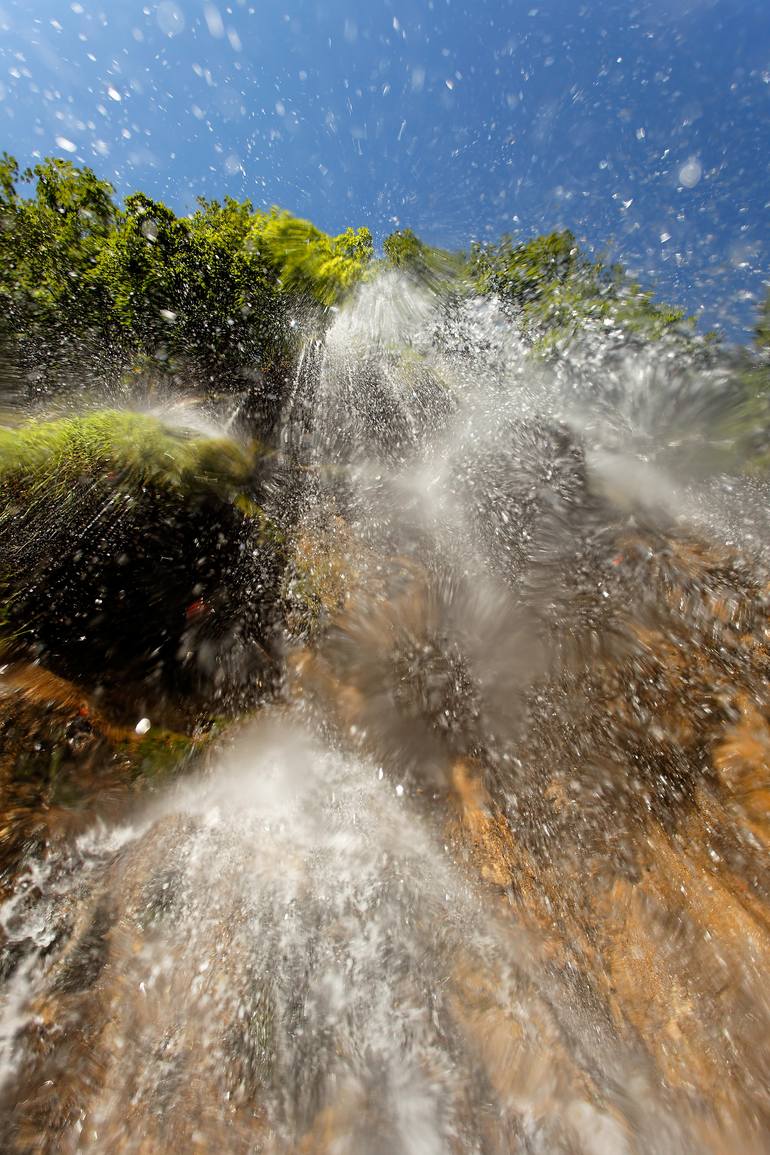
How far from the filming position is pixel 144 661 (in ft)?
11.3

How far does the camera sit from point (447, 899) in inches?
101

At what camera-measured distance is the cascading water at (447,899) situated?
192 cm

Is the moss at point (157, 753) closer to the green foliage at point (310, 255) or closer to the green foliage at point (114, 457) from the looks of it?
the green foliage at point (114, 457)

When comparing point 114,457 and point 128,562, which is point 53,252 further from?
point 128,562

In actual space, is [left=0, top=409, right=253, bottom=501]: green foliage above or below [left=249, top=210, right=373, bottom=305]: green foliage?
below

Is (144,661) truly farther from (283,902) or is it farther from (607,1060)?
(607,1060)

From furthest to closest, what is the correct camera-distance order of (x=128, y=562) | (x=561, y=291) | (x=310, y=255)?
1. (x=310, y=255)
2. (x=561, y=291)
3. (x=128, y=562)


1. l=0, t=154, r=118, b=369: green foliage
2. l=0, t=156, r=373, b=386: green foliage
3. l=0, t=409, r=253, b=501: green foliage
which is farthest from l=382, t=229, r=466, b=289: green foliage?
l=0, t=409, r=253, b=501: green foliage

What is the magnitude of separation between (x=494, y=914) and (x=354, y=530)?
11.2 feet

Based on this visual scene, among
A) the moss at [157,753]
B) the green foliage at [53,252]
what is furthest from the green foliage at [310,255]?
the moss at [157,753]

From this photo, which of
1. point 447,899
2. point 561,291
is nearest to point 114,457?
point 447,899

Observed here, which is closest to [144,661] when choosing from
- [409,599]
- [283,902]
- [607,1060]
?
[283,902]

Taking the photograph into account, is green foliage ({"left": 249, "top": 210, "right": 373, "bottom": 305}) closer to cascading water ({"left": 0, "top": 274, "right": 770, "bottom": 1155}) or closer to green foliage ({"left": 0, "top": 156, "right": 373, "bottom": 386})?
green foliage ({"left": 0, "top": 156, "right": 373, "bottom": 386})

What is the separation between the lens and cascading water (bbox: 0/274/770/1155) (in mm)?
1925
